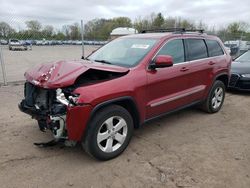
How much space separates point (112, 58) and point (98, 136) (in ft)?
4.97

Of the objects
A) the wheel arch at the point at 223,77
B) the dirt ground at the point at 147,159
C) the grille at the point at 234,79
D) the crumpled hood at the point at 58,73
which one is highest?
the crumpled hood at the point at 58,73

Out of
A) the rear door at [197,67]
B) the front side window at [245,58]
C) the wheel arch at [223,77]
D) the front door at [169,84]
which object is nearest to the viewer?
the front door at [169,84]

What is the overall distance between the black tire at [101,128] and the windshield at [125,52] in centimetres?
81

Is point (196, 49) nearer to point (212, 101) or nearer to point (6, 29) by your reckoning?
point (212, 101)

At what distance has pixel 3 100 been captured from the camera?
6.03 m

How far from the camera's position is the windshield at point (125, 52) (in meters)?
3.73

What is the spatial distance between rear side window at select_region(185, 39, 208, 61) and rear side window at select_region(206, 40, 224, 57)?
0.59ft

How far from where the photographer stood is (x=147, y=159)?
3.35m

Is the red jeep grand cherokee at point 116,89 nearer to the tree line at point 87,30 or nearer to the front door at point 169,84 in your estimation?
the front door at point 169,84

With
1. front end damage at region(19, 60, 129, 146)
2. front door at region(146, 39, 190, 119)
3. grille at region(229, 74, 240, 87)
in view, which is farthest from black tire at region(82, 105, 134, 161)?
grille at region(229, 74, 240, 87)

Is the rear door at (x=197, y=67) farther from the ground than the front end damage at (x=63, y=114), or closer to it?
farther from the ground

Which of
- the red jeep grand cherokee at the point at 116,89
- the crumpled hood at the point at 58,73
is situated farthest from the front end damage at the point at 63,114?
the crumpled hood at the point at 58,73

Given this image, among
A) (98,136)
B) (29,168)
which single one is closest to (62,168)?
(29,168)

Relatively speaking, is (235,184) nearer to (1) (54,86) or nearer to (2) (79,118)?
(2) (79,118)
